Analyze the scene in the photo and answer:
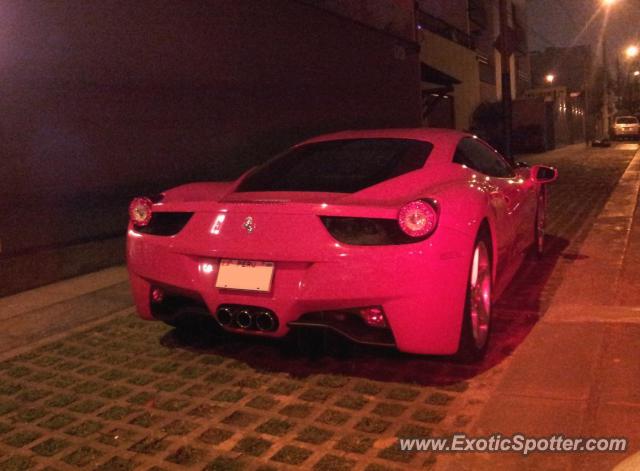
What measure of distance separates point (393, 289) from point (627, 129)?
4126 cm

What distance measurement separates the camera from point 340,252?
352 cm

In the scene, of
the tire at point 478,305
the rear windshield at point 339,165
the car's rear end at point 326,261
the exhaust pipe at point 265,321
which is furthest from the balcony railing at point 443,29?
the exhaust pipe at point 265,321

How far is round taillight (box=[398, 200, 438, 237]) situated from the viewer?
138 inches

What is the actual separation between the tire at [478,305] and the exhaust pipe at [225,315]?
1251 mm

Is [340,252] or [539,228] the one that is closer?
[340,252]

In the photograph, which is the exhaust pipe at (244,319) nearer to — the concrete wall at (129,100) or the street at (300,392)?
the street at (300,392)

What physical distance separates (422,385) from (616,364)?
1.09m

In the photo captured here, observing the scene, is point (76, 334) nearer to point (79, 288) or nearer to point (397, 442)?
point (79, 288)

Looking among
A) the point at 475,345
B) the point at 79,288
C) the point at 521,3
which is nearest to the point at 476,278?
the point at 475,345

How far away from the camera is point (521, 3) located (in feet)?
141

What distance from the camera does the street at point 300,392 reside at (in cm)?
312

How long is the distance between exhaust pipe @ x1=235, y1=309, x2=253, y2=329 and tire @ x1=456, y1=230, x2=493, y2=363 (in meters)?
1.14

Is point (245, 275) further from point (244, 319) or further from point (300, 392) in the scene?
point (300, 392)

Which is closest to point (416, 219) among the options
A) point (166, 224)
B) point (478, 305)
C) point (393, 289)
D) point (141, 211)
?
point (393, 289)
